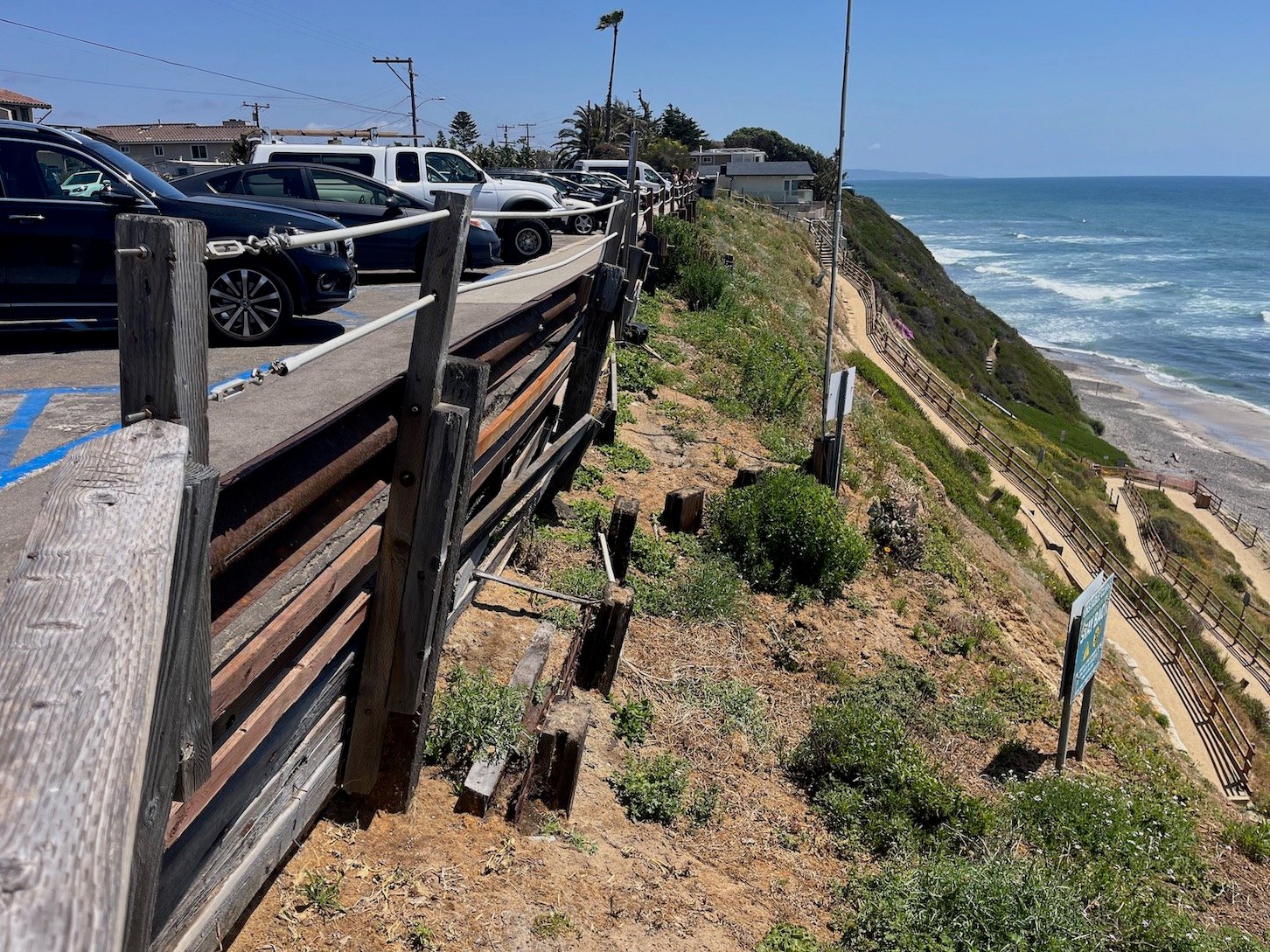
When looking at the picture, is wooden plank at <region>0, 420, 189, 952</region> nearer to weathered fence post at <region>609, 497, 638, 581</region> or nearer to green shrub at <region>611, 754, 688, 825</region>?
green shrub at <region>611, 754, 688, 825</region>

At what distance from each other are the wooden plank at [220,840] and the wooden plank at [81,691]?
1711mm

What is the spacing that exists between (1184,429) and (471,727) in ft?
176

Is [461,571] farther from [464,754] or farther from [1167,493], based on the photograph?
[1167,493]

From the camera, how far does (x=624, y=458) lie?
10.3m

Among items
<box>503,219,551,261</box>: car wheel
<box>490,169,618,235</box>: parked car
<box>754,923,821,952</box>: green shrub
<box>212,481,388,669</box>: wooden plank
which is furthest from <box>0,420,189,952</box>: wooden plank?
<box>490,169,618,235</box>: parked car

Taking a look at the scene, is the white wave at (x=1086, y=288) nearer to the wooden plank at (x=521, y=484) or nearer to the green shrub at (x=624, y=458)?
the green shrub at (x=624, y=458)

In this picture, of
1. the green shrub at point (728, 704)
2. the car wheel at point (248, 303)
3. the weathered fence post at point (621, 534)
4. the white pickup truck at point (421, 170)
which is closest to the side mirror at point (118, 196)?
the car wheel at point (248, 303)

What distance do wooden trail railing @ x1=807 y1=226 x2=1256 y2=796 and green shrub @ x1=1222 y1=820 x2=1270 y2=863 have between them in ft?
16.4

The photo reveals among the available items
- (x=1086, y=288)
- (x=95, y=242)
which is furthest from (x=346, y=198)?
(x=1086, y=288)

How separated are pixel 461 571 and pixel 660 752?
67.5 inches

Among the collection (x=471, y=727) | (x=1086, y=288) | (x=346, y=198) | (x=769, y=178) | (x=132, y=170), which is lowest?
(x=471, y=727)

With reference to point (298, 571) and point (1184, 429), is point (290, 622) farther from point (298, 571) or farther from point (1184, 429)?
point (1184, 429)

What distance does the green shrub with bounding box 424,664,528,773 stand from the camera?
473 cm

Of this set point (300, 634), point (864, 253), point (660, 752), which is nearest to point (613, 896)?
point (660, 752)
